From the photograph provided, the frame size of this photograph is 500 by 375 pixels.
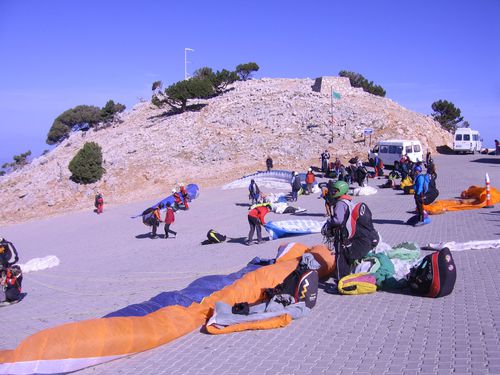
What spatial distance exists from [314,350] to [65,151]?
169 feet

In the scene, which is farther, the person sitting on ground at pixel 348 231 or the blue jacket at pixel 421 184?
the blue jacket at pixel 421 184

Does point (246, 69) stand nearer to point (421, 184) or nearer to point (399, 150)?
point (399, 150)

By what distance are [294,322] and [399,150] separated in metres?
25.2

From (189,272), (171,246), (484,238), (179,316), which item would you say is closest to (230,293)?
(179,316)

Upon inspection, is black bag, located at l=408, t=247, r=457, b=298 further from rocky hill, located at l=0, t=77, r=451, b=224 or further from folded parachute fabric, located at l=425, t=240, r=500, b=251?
rocky hill, located at l=0, t=77, r=451, b=224

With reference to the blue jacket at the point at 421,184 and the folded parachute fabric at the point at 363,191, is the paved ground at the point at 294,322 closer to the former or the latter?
the blue jacket at the point at 421,184

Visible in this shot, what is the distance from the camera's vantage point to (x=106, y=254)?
14883 millimetres

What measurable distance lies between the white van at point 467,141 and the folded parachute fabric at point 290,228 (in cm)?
2818

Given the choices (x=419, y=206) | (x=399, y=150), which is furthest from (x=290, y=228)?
(x=399, y=150)

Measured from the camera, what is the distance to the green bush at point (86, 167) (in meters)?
37.3

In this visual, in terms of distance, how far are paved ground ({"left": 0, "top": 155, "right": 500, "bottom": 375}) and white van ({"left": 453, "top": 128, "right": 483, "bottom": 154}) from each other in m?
21.0

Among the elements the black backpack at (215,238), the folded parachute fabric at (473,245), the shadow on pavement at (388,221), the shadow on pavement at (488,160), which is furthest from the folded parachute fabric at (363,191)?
the shadow on pavement at (488,160)

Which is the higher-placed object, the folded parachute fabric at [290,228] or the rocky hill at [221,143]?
the rocky hill at [221,143]

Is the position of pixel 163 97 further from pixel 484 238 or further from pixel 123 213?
pixel 484 238
